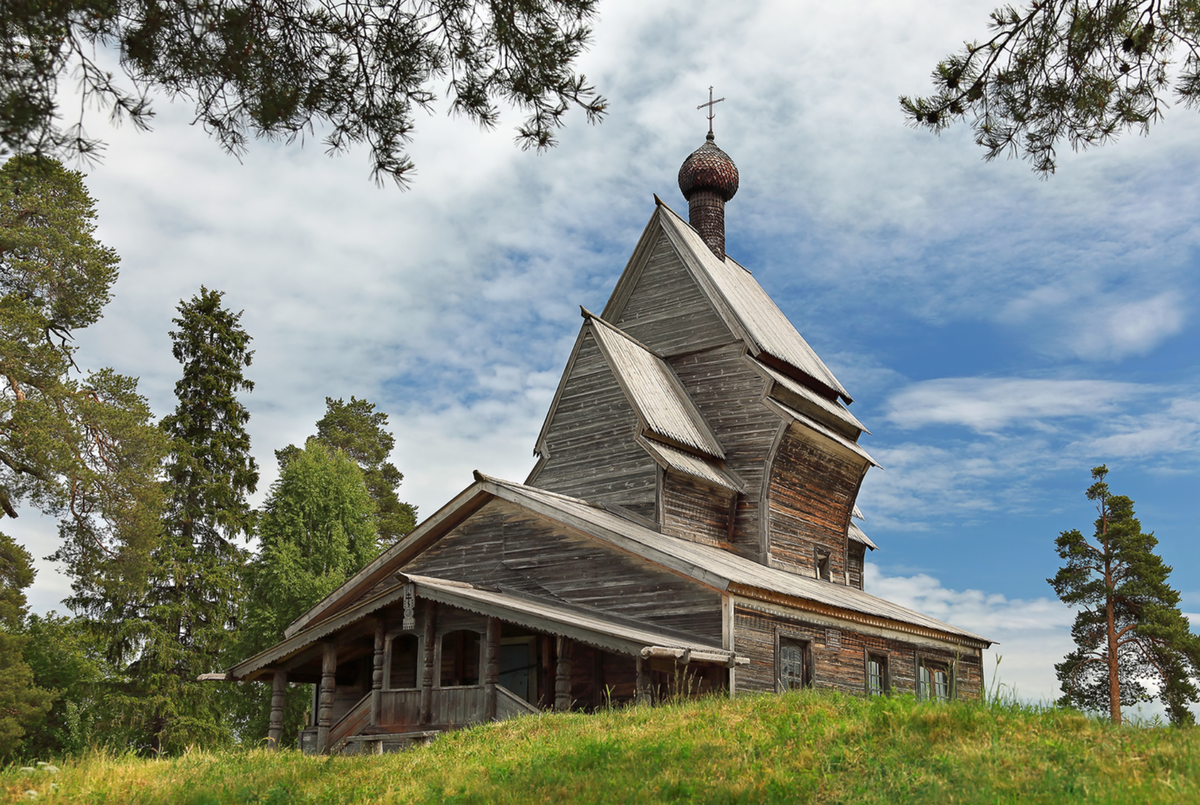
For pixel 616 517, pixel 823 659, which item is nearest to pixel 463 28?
pixel 616 517

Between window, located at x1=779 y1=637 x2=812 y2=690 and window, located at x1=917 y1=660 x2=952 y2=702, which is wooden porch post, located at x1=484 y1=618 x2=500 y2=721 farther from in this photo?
window, located at x1=917 y1=660 x2=952 y2=702

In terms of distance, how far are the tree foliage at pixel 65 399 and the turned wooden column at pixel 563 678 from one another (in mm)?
13740

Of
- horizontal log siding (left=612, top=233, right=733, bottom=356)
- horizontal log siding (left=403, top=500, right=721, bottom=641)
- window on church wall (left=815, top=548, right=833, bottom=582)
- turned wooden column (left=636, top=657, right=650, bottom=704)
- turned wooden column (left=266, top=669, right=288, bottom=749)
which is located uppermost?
horizontal log siding (left=612, top=233, right=733, bottom=356)

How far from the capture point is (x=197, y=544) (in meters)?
31.3

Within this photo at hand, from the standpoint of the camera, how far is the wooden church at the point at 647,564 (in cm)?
1725

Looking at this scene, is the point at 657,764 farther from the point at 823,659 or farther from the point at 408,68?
the point at 823,659

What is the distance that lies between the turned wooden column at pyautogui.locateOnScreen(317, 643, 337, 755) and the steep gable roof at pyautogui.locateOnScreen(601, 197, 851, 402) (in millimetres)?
13067

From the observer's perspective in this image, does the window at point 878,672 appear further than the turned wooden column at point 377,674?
Yes

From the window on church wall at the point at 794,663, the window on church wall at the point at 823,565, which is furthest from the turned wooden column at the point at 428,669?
the window on church wall at the point at 823,565

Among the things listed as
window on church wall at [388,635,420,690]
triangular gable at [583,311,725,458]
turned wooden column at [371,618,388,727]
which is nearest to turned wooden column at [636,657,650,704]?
turned wooden column at [371,618,388,727]

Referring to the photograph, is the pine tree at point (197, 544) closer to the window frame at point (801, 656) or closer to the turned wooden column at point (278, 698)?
the turned wooden column at point (278, 698)

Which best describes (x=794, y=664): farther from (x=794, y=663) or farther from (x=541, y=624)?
(x=541, y=624)

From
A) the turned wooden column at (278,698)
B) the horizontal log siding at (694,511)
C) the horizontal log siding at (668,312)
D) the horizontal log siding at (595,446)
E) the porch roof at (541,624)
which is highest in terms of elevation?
the horizontal log siding at (668,312)

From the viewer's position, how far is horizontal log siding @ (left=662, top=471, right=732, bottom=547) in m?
22.1
